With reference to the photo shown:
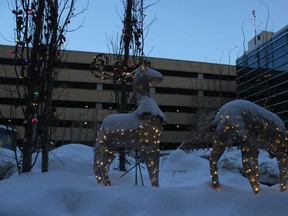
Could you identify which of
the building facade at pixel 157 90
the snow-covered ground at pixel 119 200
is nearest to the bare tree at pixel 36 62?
the snow-covered ground at pixel 119 200

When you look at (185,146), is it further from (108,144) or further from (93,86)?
(93,86)

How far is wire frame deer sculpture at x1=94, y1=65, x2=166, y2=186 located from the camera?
489 cm

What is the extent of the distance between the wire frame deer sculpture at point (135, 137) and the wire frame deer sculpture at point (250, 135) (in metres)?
0.86

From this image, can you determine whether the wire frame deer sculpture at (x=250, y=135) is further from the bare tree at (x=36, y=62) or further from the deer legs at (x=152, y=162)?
the bare tree at (x=36, y=62)

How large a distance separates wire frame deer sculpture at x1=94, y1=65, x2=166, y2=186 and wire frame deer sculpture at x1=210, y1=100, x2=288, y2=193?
0.86 m

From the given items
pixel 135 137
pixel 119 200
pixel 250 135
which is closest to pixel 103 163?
pixel 135 137

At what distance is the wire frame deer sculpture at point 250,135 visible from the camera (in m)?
4.42

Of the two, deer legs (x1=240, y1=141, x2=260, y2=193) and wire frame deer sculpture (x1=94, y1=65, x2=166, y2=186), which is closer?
deer legs (x1=240, y1=141, x2=260, y2=193)

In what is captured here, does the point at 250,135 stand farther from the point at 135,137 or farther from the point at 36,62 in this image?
the point at 36,62

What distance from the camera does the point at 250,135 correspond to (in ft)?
14.7

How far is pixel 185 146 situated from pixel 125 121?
902 cm

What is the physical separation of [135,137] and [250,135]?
161 centimetres

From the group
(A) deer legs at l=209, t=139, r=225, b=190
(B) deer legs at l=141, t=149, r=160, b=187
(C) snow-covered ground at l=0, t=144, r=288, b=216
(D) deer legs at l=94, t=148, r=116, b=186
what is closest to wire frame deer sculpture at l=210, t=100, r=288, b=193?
(A) deer legs at l=209, t=139, r=225, b=190

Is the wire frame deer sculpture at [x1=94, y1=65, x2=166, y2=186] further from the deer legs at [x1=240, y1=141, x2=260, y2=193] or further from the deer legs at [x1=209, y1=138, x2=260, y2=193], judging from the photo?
the deer legs at [x1=240, y1=141, x2=260, y2=193]
